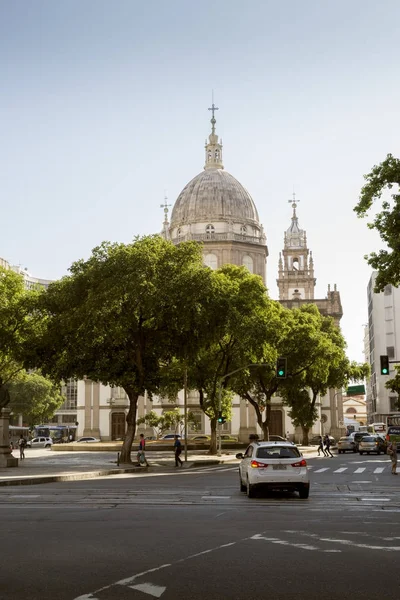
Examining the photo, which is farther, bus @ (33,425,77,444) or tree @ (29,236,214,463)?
bus @ (33,425,77,444)

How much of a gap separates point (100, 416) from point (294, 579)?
82.3 m

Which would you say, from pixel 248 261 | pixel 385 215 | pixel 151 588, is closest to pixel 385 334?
pixel 248 261

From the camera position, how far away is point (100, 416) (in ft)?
295

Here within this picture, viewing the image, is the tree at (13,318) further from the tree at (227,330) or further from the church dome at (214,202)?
the church dome at (214,202)

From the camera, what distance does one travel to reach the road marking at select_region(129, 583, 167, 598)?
8.48 m

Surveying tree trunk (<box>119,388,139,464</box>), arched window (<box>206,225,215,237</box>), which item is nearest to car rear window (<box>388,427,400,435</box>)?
tree trunk (<box>119,388,139,464</box>)

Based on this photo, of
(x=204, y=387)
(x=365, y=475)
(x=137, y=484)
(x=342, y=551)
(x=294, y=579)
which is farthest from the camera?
(x=204, y=387)

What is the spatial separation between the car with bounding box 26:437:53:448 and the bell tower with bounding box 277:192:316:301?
40521mm

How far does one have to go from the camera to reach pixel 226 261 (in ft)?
320

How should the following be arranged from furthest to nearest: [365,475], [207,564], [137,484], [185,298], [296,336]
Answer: [296,336] → [185,298] → [365,475] → [137,484] → [207,564]

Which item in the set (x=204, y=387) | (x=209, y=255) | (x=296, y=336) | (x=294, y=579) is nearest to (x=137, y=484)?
(x=294, y=579)

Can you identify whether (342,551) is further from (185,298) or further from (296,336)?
(296,336)

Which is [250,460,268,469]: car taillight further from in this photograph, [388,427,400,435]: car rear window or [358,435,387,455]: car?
[388,427,400,435]: car rear window

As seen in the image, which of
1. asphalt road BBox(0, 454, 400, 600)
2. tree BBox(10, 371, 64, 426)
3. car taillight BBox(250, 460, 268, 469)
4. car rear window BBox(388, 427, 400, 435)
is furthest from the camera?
tree BBox(10, 371, 64, 426)
